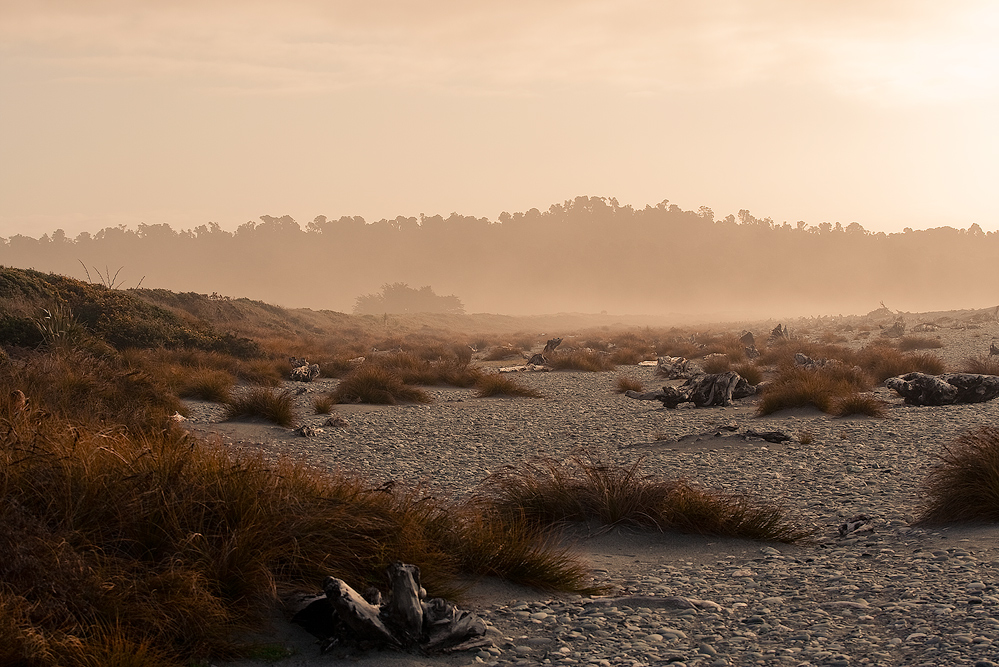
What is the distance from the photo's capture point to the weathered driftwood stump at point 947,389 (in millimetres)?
12695

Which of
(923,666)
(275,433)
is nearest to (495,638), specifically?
(923,666)

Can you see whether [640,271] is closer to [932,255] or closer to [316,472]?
[932,255]

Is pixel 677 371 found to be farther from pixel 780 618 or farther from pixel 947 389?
pixel 780 618

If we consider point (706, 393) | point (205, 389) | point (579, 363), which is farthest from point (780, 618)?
point (579, 363)

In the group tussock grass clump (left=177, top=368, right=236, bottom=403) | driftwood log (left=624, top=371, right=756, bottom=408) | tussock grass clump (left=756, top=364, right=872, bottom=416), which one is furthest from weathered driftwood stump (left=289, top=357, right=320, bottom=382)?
tussock grass clump (left=756, top=364, right=872, bottom=416)

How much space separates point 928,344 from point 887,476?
2178 centimetres

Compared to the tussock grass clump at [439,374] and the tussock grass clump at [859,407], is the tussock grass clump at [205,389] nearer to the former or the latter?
the tussock grass clump at [439,374]

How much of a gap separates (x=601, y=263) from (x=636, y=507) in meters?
171

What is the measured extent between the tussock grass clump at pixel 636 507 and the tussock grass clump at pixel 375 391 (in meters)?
9.47

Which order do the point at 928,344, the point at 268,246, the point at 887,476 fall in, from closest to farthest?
the point at 887,476
the point at 928,344
the point at 268,246

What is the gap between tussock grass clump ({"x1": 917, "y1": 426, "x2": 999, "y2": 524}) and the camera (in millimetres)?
5488

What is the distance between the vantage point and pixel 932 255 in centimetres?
15738

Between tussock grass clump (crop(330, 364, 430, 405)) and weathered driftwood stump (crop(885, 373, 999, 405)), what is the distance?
9091 mm

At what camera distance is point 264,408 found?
12.1 metres
